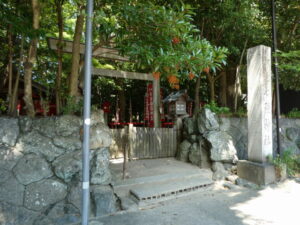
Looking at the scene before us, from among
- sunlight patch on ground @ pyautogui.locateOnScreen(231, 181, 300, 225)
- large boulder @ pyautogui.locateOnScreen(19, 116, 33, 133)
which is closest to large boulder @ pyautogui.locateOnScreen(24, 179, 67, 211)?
large boulder @ pyautogui.locateOnScreen(19, 116, 33, 133)

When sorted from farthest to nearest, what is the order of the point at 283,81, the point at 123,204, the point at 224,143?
the point at 283,81 < the point at 224,143 < the point at 123,204

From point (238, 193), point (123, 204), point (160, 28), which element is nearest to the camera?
point (160, 28)

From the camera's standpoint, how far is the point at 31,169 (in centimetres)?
345

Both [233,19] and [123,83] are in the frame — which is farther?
[123,83]

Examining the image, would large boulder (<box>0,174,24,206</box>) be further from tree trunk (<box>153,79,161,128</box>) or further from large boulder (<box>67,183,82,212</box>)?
tree trunk (<box>153,79,161,128</box>)

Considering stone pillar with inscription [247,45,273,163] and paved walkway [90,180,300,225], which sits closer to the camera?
paved walkway [90,180,300,225]

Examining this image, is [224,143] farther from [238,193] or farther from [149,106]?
[149,106]

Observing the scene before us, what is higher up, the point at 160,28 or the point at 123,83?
the point at 123,83

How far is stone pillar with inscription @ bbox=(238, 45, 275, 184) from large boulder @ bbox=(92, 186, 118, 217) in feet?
13.0

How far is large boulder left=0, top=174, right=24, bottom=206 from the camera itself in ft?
10.6

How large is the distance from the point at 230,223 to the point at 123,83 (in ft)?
41.3

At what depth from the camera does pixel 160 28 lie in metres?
3.45

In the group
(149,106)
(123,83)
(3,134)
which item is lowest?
(3,134)

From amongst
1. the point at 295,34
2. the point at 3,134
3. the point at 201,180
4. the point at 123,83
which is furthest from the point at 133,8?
the point at 123,83
